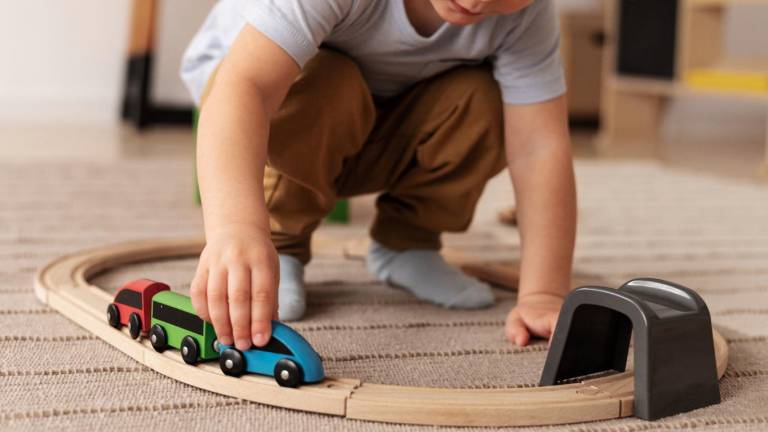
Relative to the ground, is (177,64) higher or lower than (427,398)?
lower

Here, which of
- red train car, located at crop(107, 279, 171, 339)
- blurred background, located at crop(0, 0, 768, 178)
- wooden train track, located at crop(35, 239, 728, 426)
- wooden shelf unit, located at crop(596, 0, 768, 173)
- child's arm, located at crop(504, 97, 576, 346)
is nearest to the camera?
wooden train track, located at crop(35, 239, 728, 426)

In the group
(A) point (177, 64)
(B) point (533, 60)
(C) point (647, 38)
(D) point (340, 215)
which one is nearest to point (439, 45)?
(B) point (533, 60)

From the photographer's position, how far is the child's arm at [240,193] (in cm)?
64

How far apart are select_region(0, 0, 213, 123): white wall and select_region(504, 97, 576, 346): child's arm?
2113 mm

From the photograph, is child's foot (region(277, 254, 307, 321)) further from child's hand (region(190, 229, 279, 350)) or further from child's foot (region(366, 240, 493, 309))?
child's hand (region(190, 229, 279, 350))

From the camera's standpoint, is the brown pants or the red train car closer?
the red train car

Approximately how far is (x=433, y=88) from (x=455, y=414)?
442mm

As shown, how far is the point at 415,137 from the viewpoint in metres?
1.00

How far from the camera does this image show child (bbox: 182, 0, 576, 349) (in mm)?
757

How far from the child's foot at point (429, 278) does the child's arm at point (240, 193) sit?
0.29 metres

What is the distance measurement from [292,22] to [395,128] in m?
0.25

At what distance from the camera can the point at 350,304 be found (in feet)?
3.15

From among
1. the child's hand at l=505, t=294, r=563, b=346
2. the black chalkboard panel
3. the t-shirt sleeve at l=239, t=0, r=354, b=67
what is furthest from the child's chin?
the black chalkboard panel

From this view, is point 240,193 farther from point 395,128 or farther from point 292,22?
point 395,128
